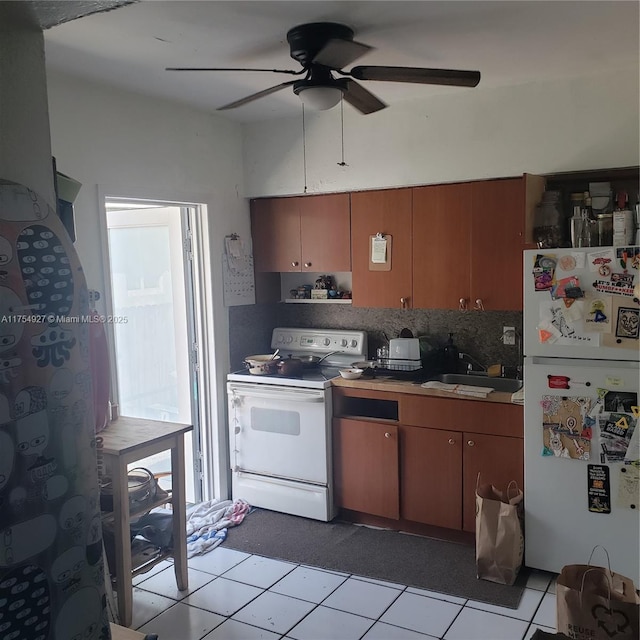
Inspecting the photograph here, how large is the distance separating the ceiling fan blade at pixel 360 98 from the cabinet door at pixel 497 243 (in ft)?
3.29

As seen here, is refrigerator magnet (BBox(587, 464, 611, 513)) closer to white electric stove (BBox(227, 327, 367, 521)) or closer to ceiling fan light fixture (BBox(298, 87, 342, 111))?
white electric stove (BBox(227, 327, 367, 521))

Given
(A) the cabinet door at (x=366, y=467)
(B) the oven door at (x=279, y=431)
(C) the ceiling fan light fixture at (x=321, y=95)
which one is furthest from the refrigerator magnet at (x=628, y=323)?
(B) the oven door at (x=279, y=431)

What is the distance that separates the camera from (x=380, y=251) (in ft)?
12.3

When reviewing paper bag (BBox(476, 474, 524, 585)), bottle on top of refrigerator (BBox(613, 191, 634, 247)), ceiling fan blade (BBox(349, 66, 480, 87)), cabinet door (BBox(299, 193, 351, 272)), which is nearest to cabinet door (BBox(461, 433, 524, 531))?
paper bag (BBox(476, 474, 524, 585))

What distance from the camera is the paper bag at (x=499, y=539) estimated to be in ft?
9.70

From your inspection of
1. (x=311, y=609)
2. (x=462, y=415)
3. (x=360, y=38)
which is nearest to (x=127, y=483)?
(x=311, y=609)

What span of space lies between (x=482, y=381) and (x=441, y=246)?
0.82 metres

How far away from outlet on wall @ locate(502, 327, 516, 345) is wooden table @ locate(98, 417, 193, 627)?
1932mm

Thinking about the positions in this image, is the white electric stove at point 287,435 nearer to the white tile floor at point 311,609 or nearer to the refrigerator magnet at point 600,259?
the white tile floor at point 311,609

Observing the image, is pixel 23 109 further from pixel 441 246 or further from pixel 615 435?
pixel 615 435

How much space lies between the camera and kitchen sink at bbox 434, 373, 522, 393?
3.53 metres

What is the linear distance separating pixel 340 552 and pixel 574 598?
1.41 metres

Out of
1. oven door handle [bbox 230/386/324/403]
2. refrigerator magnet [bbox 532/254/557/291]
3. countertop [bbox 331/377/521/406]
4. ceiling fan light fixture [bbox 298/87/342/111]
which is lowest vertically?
oven door handle [bbox 230/386/324/403]

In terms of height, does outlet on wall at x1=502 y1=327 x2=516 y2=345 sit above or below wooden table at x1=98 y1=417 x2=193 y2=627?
above
